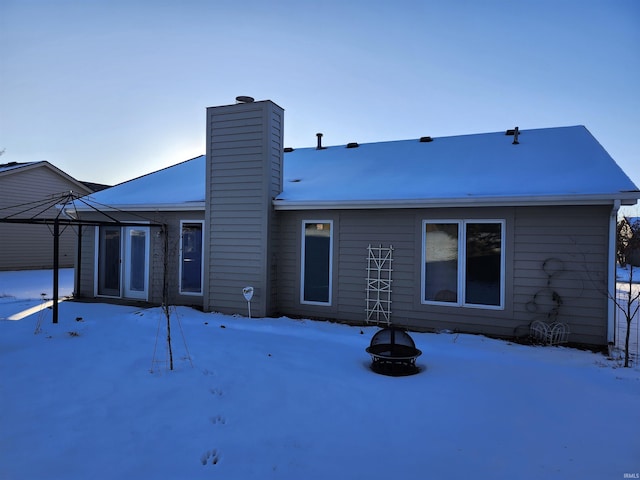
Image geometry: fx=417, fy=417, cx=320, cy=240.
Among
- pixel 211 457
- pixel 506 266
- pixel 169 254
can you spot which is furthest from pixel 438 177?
pixel 211 457

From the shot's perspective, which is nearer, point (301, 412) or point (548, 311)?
point (301, 412)

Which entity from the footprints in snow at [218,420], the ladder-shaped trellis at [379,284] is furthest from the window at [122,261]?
the footprints in snow at [218,420]

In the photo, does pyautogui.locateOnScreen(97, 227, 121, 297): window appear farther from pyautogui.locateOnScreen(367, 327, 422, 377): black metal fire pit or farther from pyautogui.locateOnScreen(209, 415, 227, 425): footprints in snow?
pyautogui.locateOnScreen(209, 415, 227, 425): footprints in snow

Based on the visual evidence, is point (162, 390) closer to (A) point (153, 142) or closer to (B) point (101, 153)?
(A) point (153, 142)

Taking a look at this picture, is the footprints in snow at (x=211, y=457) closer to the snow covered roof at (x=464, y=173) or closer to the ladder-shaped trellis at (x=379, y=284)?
the ladder-shaped trellis at (x=379, y=284)

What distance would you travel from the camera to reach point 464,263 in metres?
7.57

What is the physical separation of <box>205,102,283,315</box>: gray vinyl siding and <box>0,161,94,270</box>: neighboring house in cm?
1087

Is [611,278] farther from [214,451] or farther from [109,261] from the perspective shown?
[109,261]

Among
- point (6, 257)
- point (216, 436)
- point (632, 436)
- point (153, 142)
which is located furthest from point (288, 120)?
point (6, 257)

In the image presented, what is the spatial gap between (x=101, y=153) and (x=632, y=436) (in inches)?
636

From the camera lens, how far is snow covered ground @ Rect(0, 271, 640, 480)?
3.14m

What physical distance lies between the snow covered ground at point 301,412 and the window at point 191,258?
3216 millimetres

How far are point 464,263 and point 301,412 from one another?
467 centimetres

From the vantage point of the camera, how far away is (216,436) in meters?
3.56
